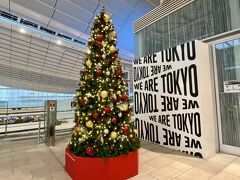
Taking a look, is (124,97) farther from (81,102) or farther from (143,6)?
(143,6)

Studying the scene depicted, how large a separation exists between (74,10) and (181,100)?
584cm

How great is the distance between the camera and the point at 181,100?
4180 mm

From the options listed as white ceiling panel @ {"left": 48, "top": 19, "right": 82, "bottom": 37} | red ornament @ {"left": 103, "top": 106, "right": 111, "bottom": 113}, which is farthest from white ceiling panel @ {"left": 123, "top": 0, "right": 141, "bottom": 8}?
red ornament @ {"left": 103, "top": 106, "right": 111, "bottom": 113}

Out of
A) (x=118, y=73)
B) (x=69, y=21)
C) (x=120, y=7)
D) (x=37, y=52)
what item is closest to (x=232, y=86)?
(x=118, y=73)

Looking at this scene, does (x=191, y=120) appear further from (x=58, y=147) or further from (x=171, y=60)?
(x=58, y=147)

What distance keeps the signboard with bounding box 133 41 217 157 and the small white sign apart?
0.31 metres

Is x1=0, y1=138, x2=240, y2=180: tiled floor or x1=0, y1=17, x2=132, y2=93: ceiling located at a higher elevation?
x1=0, y1=17, x2=132, y2=93: ceiling

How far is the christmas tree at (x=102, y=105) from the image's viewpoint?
286 centimetres

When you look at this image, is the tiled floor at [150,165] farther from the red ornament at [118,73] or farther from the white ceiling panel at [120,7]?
the white ceiling panel at [120,7]

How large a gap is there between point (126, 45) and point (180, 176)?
33.4 feet

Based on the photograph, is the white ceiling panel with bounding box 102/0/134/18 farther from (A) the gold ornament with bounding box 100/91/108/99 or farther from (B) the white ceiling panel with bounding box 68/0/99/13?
(A) the gold ornament with bounding box 100/91/108/99

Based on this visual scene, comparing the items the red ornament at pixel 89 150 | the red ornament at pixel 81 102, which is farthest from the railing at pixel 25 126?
the red ornament at pixel 89 150

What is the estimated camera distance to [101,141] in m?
2.82

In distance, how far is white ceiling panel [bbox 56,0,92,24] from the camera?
Answer: 671cm
